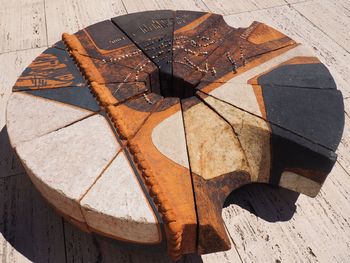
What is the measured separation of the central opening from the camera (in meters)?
2.34

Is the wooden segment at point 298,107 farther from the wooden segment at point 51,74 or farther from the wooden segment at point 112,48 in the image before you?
the wooden segment at point 51,74

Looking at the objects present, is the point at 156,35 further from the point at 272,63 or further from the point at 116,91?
the point at 272,63

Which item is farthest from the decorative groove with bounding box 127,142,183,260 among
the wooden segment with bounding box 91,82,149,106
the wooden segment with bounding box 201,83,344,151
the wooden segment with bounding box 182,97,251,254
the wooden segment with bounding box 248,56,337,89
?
the wooden segment with bounding box 248,56,337,89

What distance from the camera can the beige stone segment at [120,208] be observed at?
63.9 inches

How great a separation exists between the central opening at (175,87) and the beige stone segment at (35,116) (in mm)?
633

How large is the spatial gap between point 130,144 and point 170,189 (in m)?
0.35

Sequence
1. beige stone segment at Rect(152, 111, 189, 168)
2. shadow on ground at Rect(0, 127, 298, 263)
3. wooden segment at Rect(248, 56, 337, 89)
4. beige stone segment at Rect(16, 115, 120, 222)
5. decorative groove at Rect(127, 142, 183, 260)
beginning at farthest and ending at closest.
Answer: wooden segment at Rect(248, 56, 337, 89) < shadow on ground at Rect(0, 127, 298, 263) < beige stone segment at Rect(152, 111, 189, 168) < beige stone segment at Rect(16, 115, 120, 222) < decorative groove at Rect(127, 142, 183, 260)

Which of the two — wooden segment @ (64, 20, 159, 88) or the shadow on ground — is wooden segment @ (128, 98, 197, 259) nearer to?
the shadow on ground

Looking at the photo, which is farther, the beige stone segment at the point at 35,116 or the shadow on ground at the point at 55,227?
the shadow on ground at the point at 55,227

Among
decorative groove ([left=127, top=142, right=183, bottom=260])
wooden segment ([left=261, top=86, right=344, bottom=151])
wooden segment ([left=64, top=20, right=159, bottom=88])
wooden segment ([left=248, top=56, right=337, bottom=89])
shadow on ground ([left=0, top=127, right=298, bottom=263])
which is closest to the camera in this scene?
decorative groove ([left=127, top=142, right=183, bottom=260])

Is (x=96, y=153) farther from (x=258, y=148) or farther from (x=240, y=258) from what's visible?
(x=240, y=258)

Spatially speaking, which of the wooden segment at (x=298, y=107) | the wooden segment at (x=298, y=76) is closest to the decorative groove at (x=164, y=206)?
the wooden segment at (x=298, y=107)

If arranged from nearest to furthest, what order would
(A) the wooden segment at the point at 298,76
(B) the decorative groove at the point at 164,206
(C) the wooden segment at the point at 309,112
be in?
(B) the decorative groove at the point at 164,206
(C) the wooden segment at the point at 309,112
(A) the wooden segment at the point at 298,76

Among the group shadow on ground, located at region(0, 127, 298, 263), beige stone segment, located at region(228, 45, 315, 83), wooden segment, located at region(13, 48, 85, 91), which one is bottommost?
shadow on ground, located at region(0, 127, 298, 263)
